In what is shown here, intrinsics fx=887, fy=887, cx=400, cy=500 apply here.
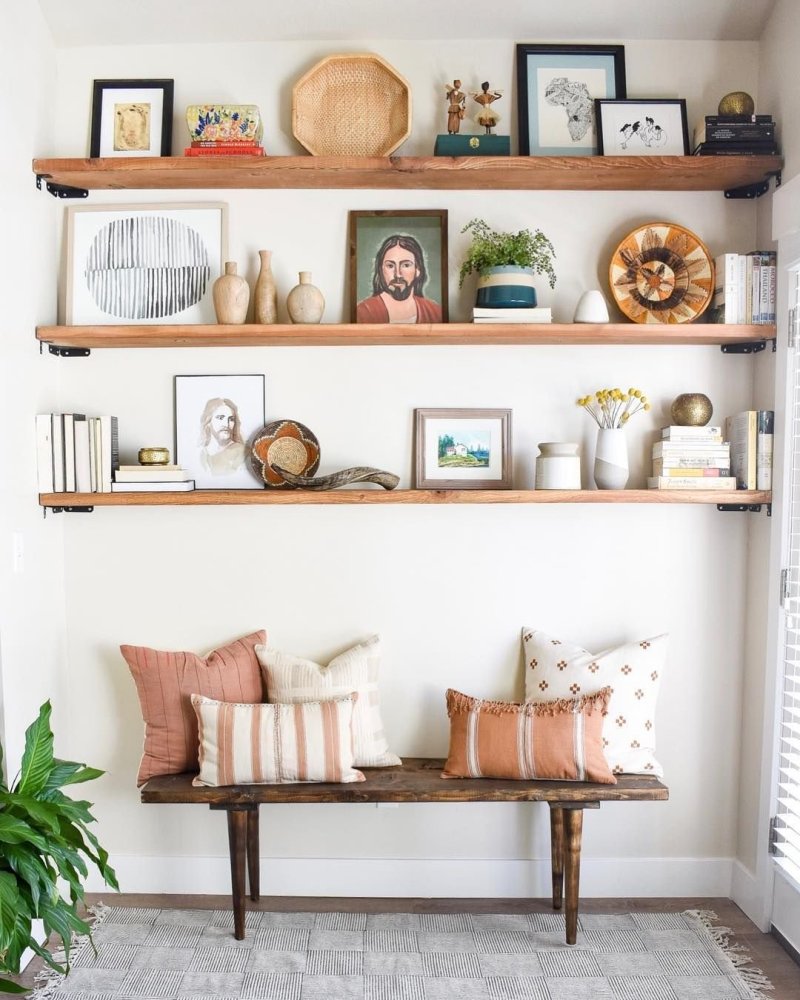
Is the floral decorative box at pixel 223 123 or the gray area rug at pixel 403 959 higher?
the floral decorative box at pixel 223 123

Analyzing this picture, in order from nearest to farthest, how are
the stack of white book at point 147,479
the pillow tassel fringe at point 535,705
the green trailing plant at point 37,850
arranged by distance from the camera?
the green trailing plant at point 37,850
the pillow tassel fringe at point 535,705
the stack of white book at point 147,479

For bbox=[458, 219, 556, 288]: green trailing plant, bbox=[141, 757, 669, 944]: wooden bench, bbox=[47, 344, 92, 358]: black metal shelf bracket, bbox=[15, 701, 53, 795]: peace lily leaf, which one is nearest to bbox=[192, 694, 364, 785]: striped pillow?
bbox=[141, 757, 669, 944]: wooden bench

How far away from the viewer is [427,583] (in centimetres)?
285

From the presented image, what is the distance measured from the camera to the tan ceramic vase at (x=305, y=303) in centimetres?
266

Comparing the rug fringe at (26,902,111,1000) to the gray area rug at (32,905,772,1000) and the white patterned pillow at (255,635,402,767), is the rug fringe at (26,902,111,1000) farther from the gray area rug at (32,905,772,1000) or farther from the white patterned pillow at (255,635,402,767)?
the white patterned pillow at (255,635,402,767)

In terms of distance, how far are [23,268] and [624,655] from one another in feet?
7.03

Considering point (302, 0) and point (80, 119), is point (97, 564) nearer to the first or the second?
point (80, 119)

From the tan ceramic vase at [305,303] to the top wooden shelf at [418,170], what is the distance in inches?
12.6

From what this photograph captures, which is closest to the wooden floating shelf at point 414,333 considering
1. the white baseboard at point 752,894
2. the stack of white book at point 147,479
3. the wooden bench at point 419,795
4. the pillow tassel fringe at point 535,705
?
the stack of white book at point 147,479

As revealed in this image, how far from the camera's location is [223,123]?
8.80ft

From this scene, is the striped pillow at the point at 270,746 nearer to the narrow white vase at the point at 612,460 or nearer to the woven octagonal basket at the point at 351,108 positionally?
the narrow white vase at the point at 612,460

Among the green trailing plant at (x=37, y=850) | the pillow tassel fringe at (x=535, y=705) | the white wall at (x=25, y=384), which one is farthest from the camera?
the pillow tassel fringe at (x=535, y=705)

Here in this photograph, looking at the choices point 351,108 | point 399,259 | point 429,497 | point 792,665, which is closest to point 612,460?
point 429,497

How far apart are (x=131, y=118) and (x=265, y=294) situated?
28.3 inches
